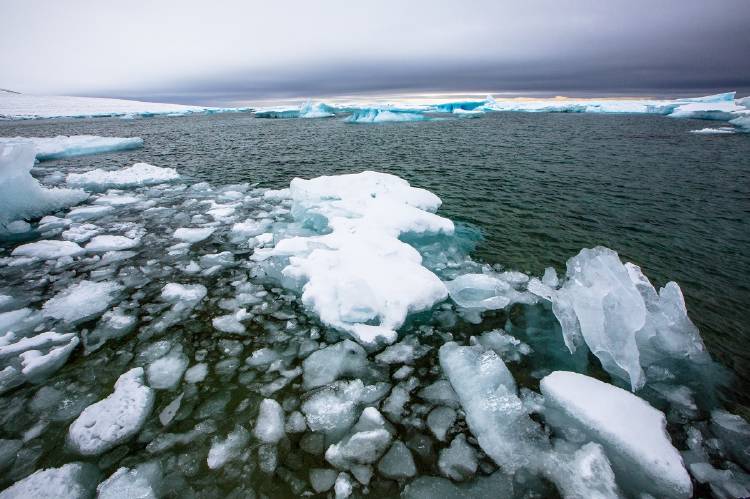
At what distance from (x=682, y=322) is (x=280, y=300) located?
4352mm

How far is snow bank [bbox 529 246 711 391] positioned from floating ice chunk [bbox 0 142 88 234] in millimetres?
9801

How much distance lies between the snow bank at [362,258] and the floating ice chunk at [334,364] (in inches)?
7.0

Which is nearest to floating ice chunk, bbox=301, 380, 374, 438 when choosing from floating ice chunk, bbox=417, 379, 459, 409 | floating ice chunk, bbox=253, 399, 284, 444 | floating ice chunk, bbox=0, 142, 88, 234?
floating ice chunk, bbox=253, 399, 284, 444

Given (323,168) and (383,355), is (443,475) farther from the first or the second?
(323,168)

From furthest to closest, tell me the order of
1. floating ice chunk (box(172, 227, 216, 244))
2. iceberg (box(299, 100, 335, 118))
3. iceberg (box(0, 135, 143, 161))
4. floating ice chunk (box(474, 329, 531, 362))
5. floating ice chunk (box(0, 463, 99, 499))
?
iceberg (box(299, 100, 335, 118))
iceberg (box(0, 135, 143, 161))
floating ice chunk (box(172, 227, 216, 244))
floating ice chunk (box(474, 329, 531, 362))
floating ice chunk (box(0, 463, 99, 499))

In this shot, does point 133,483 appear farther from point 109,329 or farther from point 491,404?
point 491,404

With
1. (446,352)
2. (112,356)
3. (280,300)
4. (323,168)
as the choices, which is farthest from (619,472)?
(323,168)

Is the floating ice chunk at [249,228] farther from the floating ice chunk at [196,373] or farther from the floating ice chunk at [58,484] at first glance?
the floating ice chunk at [58,484]

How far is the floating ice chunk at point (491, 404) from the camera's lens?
232cm

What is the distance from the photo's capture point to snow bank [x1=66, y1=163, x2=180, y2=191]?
9.96 meters

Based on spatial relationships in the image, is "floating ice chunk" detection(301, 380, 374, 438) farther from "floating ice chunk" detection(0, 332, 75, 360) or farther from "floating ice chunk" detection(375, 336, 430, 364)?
"floating ice chunk" detection(0, 332, 75, 360)

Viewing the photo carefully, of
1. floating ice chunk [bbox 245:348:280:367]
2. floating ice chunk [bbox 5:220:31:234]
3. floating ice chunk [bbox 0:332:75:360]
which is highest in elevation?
floating ice chunk [bbox 5:220:31:234]

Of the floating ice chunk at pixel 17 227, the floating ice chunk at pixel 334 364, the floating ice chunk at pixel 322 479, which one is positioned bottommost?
the floating ice chunk at pixel 322 479

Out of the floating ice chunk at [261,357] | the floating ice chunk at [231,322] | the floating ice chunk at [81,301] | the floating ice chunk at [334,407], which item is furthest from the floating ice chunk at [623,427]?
the floating ice chunk at [81,301]
